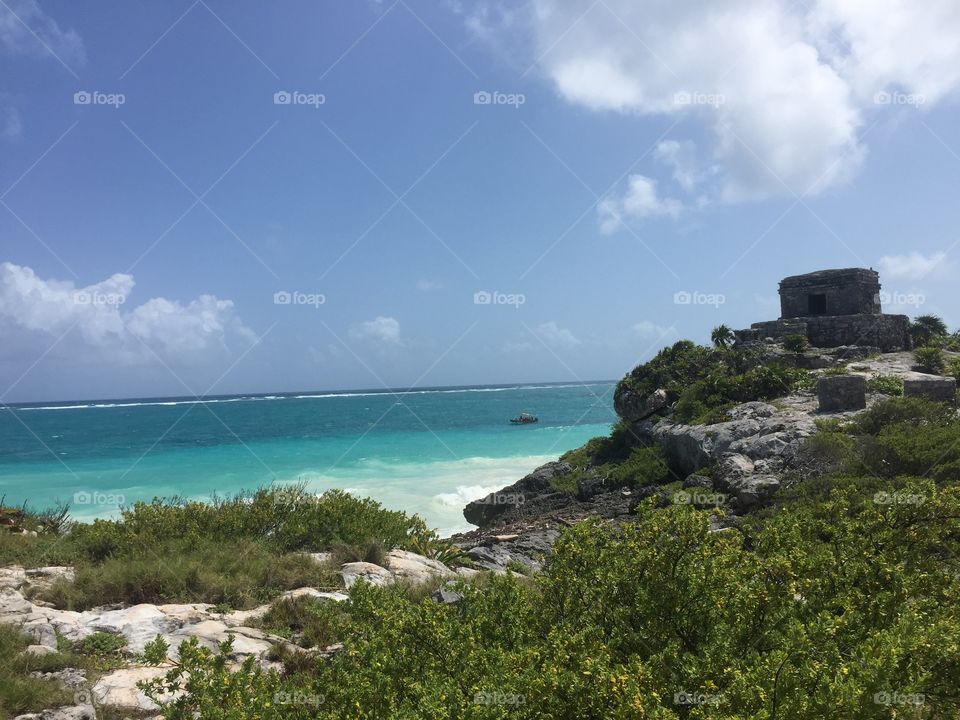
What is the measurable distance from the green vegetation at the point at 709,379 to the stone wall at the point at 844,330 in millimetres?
3180

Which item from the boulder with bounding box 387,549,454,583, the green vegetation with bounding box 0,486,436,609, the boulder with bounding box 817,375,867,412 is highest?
the boulder with bounding box 817,375,867,412

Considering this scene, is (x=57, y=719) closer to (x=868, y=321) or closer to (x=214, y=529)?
(x=214, y=529)

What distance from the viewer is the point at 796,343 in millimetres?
22844

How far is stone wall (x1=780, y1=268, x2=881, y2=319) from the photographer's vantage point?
26375mm

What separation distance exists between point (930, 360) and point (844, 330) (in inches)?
173

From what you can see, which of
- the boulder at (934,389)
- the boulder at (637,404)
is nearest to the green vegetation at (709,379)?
the boulder at (637,404)

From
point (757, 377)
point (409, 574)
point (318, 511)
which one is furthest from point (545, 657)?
point (757, 377)

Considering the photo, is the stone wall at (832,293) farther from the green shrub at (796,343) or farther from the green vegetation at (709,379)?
the green vegetation at (709,379)

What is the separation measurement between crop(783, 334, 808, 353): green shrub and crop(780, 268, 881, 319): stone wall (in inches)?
207

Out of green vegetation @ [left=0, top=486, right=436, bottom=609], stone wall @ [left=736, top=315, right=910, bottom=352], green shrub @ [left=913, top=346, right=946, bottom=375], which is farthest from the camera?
stone wall @ [left=736, top=315, right=910, bottom=352]

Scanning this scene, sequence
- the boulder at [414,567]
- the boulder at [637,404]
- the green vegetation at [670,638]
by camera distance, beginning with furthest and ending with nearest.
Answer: the boulder at [637,404]
the boulder at [414,567]
the green vegetation at [670,638]

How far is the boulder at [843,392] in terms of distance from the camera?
17.2 m

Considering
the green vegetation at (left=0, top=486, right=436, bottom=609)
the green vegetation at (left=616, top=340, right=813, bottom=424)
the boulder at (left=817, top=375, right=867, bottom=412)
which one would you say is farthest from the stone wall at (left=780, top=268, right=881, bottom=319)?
the green vegetation at (left=0, top=486, right=436, bottom=609)

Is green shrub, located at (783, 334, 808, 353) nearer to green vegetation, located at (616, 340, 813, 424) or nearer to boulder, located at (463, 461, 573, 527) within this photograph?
green vegetation, located at (616, 340, 813, 424)
